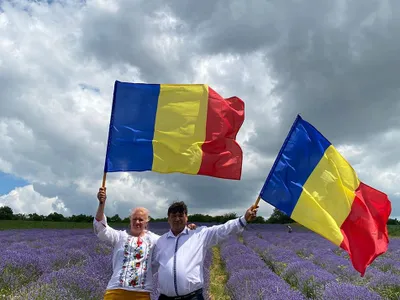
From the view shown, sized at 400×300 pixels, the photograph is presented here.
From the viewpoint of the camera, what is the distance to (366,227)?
147 inches

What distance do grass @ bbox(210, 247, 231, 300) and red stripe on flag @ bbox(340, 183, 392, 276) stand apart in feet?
12.2

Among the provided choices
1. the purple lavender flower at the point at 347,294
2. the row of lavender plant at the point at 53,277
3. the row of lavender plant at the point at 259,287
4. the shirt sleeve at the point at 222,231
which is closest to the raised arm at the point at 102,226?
the shirt sleeve at the point at 222,231

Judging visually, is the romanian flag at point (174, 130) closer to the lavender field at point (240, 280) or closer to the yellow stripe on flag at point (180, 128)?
the yellow stripe on flag at point (180, 128)

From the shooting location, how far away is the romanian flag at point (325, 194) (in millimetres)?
3682

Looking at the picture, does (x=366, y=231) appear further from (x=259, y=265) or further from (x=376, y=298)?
(x=259, y=265)

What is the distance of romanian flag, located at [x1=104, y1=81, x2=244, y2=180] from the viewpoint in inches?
157

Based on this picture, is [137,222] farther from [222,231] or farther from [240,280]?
[240,280]

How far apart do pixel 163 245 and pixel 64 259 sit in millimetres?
5094

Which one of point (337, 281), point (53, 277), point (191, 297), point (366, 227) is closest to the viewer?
point (191, 297)

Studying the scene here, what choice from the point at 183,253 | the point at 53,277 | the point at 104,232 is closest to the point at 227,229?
the point at 183,253

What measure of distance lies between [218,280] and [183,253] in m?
6.23

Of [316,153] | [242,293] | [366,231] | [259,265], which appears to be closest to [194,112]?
[316,153]

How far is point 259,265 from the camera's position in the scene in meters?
8.05

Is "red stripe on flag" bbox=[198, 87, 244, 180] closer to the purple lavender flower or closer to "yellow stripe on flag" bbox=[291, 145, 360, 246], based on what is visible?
"yellow stripe on flag" bbox=[291, 145, 360, 246]
